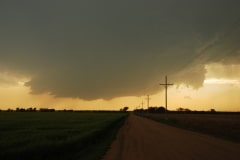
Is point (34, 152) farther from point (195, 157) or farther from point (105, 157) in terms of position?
point (195, 157)

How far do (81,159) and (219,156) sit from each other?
8267 millimetres

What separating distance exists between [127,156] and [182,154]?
3401 mm

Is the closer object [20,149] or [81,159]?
[20,149]

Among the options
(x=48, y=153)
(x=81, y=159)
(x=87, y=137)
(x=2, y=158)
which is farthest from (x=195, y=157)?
(x=87, y=137)

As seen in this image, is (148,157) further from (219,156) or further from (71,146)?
(71,146)

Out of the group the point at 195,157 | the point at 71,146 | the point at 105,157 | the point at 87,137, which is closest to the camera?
the point at 195,157

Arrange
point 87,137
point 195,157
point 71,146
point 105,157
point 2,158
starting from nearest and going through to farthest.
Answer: point 2,158
point 195,157
point 105,157
point 71,146
point 87,137

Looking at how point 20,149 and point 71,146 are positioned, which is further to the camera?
point 71,146

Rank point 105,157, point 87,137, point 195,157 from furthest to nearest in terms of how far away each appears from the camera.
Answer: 1. point 87,137
2. point 105,157
3. point 195,157

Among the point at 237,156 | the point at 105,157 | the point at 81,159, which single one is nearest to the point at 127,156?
the point at 105,157

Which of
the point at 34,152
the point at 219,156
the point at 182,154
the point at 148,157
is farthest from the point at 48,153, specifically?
the point at 219,156

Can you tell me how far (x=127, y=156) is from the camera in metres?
22.7

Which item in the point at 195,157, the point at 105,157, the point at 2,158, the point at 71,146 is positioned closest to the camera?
the point at 2,158

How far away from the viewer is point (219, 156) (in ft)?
71.9
